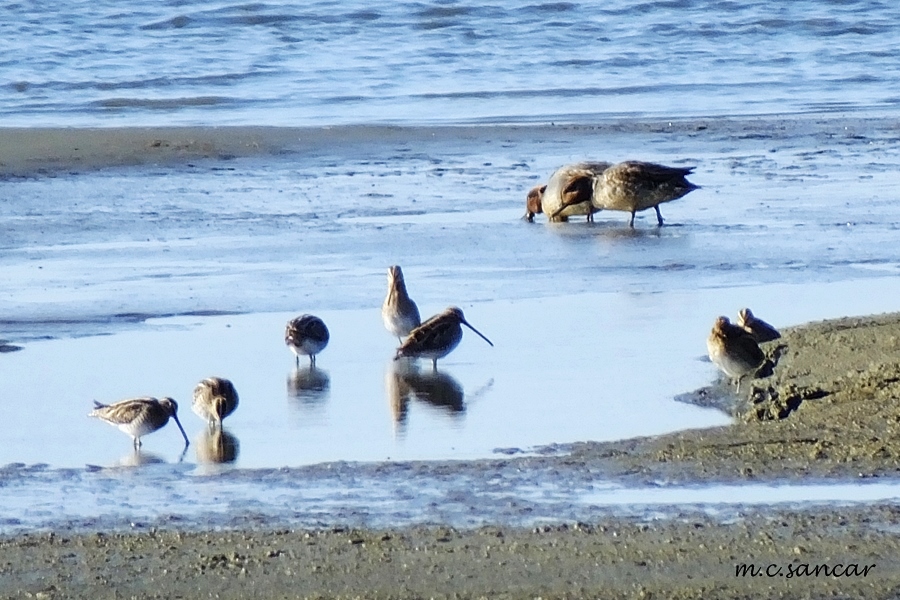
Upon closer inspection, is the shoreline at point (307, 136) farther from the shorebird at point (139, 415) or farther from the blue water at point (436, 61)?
the shorebird at point (139, 415)

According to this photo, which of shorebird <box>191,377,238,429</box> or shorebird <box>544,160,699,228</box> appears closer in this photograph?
shorebird <box>191,377,238,429</box>

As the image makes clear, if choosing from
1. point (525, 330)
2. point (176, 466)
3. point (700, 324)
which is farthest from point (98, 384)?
point (700, 324)

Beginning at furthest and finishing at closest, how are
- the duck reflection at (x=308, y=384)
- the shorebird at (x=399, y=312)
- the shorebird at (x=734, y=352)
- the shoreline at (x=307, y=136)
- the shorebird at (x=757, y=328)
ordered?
the shoreline at (x=307, y=136), the shorebird at (x=399, y=312), the shorebird at (x=757, y=328), the duck reflection at (x=308, y=384), the shorebird at (x=734, y=352)

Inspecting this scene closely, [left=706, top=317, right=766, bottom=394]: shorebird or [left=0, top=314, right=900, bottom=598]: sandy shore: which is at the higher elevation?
[left=0, top=314, right=900, bottom=598]: sandy shore

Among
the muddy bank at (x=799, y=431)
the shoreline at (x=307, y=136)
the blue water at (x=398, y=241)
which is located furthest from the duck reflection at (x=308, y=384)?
the shoreline at (x=307, y=136)

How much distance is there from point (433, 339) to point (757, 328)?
1338mm

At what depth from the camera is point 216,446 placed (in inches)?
255

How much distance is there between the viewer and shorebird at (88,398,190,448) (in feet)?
21.0

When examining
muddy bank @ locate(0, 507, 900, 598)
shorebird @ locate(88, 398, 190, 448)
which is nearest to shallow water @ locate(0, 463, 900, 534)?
muddy bank @ locate(0, 507, 900, 598)

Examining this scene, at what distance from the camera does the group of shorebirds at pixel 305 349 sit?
648 centimetres

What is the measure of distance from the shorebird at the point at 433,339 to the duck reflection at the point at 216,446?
1.25 meters

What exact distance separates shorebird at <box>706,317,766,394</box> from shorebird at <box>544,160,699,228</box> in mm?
4954

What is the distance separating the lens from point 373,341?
8422 mm

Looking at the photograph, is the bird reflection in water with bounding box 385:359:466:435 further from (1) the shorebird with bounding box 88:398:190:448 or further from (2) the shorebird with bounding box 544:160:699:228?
(2) the shorebird with bounding box 544:160:699:228
